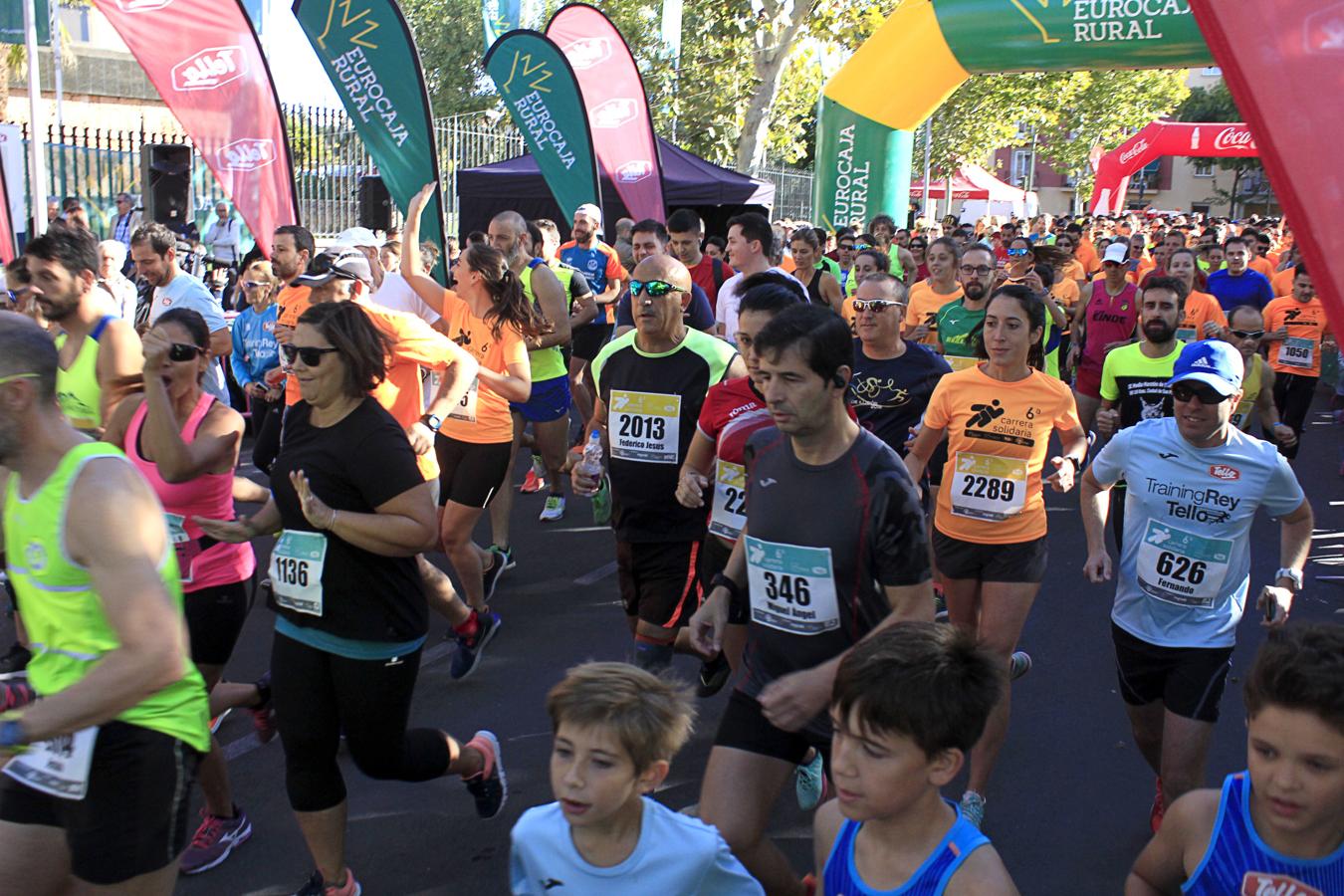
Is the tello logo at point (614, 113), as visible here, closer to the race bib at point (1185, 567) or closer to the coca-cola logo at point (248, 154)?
the coca-cola logo at point (248, 154)

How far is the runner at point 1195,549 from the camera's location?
3832mm

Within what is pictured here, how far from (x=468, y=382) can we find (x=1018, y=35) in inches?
505

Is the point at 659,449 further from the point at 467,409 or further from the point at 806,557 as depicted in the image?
the point at 806,557

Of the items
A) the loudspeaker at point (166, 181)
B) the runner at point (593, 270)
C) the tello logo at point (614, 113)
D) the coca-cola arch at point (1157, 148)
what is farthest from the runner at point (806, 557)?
the coca-cola arch at point (1157, 148)

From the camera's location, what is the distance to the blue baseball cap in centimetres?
380

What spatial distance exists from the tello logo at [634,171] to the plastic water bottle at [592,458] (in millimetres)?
8641

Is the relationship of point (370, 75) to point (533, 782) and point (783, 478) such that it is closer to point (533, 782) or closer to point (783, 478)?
point (533, 782)

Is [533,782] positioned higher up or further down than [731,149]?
further down

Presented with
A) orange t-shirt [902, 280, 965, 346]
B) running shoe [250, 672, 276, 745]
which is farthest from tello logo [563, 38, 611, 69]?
running shoe [250, 672, 276, 745]

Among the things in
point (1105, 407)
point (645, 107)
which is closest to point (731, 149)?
point (645, 107)

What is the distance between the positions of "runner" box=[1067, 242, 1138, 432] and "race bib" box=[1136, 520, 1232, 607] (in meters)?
4.87

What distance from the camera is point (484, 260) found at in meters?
6.50

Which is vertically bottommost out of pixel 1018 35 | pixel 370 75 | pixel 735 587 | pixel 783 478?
pixel 735 587

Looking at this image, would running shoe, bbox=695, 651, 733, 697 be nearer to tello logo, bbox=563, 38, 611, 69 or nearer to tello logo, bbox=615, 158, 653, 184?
tello logo, bbox=615, 158, 653, 184
